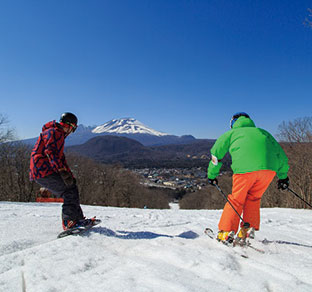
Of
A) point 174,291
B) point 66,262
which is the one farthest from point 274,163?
point 66,262

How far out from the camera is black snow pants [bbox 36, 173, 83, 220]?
265 centimetres

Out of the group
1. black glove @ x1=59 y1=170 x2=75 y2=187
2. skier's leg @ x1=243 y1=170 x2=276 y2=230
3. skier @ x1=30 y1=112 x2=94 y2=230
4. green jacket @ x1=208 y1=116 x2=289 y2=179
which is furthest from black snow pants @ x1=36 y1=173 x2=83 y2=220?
skier's leg @ x1=243 y1=170 x2=276 y2=230

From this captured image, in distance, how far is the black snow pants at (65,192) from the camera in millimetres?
2650

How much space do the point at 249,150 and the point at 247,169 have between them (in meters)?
0.24

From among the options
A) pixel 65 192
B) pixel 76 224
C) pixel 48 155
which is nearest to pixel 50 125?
pixel 48 155

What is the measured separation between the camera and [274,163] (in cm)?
247

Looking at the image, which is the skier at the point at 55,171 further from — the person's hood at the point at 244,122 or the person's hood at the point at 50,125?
the person's hood at the point at 244,122

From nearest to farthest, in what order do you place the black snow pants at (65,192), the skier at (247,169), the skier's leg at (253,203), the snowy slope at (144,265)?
the snowy slope at (144,265), the skier at (247,169), the skier's leg at (253,203), the black snow pants at (65,192)

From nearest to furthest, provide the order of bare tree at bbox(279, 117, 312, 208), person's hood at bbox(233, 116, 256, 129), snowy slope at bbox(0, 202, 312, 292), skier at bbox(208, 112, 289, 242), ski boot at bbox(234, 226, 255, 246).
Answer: snowy slope at bbox(0, 202, 312, 292) < ski boot at bbox(234, 226, 255, 246) < skier at bbox(208, 112, 289, 242) < person's hood at bbox(233, 116, 256, 129) < bare tree at bbox(279, 117, 312, 208)

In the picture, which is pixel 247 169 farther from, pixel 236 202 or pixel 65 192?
pixel 65 192

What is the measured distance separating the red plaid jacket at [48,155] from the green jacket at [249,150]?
214 centimetres

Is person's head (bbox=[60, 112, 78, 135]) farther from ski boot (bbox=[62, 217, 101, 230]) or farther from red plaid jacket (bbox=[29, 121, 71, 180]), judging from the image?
ski boot (bbox=[62, 217, 101, 230])

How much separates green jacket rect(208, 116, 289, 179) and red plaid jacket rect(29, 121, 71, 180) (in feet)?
7.03

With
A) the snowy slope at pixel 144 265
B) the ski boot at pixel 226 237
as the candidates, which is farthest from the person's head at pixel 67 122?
the ski boot at pixel 226 237
